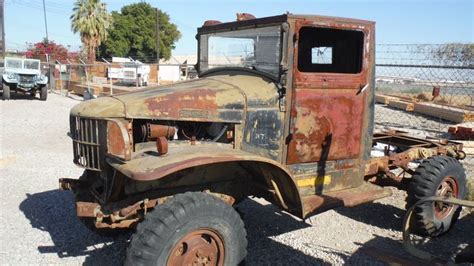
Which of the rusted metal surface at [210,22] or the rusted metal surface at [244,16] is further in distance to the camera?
the rusted metal surface at [210,22]

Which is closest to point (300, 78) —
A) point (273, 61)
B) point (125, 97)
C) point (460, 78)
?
point (273, 61)

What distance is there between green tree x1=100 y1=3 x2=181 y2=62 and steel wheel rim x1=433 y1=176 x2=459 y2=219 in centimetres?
4949

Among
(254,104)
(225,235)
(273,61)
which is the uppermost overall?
(273,61)

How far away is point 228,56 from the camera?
4.54 m

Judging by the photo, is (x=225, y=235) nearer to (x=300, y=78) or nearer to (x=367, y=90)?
(x=300, y=78)

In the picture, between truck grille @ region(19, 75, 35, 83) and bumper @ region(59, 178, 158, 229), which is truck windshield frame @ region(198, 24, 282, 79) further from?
truck grille @ region(19, 75, 35, 83)

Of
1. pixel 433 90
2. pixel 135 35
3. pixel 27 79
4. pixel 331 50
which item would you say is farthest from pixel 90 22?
pixel 331 50

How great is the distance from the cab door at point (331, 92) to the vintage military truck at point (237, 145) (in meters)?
0.01

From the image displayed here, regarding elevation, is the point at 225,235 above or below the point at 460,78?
below

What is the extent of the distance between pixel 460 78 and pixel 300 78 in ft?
20.5

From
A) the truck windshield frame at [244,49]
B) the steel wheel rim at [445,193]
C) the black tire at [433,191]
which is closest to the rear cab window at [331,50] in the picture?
the truck windshield frame at [244,49]

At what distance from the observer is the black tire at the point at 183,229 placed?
3.06 metres

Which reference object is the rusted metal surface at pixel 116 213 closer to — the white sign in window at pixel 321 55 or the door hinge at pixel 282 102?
the door hinge at pixel 282 102

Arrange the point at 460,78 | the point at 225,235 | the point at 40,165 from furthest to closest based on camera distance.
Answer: the point at 460,78 → the point at 40,165 → the point at 225,235
